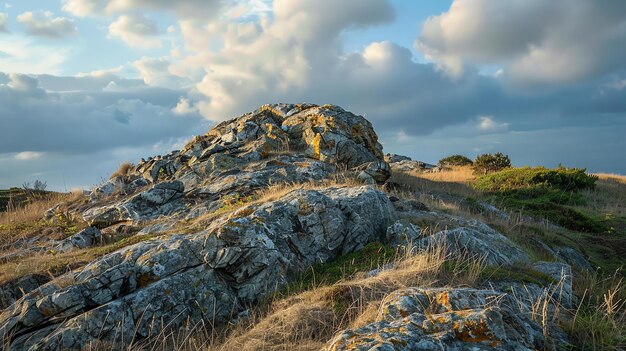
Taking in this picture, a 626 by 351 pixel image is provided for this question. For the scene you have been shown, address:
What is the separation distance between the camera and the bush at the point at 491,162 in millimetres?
31906

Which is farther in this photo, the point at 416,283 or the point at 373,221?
the point at 373,221

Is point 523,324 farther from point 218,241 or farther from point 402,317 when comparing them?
point 218,241

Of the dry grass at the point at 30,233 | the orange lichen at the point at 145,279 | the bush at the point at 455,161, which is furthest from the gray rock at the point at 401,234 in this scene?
the bush at the point at 455,161

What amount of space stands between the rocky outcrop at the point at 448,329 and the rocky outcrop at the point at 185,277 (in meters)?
2.94

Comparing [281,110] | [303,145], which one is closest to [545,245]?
[303,145]

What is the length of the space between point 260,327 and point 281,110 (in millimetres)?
18660

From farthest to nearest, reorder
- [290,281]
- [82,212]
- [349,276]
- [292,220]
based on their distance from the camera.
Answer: [82,212] < [292,220] < [290,281] < [349,276]

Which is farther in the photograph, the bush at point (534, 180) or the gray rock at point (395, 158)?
the gray rock at point (395, 158)

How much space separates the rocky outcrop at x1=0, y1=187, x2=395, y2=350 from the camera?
6.45 metres

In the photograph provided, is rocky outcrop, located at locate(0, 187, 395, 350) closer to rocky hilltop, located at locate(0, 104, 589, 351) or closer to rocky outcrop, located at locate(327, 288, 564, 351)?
rocky hilltop, located at locate(0, 104, 589, 351)

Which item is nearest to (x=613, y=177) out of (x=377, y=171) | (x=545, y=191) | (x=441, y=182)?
(x=545, y=191)

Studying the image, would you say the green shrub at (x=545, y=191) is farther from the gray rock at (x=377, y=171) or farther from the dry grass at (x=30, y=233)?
the dry grass at (x=30, y=233)

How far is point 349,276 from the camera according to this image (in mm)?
7016

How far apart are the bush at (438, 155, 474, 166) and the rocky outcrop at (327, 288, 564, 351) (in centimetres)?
3622
